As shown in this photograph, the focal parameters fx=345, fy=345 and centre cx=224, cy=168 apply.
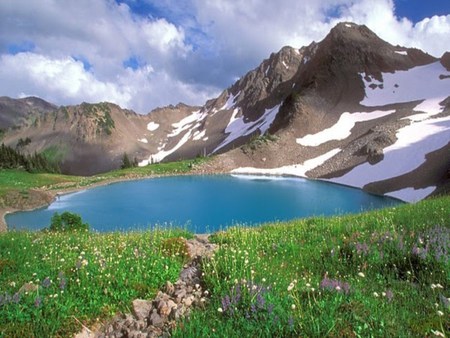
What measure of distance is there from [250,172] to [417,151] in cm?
5387

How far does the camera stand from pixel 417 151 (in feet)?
307

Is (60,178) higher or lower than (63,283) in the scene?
lower

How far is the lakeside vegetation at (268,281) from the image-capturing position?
19.1ft

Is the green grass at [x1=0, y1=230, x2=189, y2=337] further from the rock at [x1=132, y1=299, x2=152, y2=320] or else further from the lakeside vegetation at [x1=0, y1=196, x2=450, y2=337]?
the rock at [x1=132, y1=299, x2=152, y2=320]

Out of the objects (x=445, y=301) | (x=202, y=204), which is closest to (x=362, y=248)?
(x=445, y=301)

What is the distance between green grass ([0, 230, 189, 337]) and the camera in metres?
7.19

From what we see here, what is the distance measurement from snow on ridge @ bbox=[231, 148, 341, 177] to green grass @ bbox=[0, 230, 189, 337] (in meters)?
108

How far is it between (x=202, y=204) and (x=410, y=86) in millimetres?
125646

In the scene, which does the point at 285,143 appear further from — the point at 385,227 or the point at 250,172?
the point at 385,227

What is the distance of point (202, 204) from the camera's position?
218 feet

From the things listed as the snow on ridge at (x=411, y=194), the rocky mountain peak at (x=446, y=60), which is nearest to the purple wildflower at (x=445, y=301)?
the snow on ridge at (x=411, y=194)

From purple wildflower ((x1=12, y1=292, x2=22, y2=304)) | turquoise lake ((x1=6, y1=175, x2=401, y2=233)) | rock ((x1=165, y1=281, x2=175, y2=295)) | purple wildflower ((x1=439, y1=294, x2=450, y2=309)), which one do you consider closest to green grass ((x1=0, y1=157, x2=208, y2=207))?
turquoise lake ((x1=6, y1=175, x2=401, y2=233))

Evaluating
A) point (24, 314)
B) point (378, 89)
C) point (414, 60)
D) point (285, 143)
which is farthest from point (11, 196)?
point (414, 60)

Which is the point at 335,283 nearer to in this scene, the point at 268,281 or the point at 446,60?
the point at 268,281
